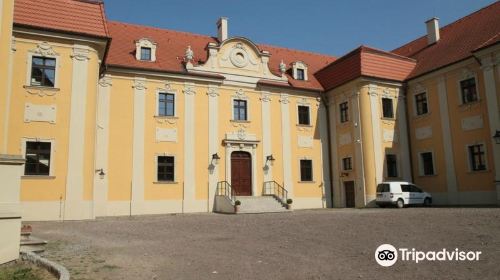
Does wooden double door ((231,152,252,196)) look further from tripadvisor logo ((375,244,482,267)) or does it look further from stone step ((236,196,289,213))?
tripadvisor logo ((375,244,482,267))

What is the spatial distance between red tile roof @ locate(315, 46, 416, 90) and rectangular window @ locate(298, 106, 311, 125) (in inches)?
80.0

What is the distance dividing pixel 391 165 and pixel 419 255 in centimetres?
1790

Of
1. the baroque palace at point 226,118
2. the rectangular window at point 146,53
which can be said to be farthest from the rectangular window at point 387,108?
the rectangular window at point 146,53

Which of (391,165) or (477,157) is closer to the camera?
(477,157)

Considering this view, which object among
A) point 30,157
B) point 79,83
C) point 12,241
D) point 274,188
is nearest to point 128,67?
point 79,83

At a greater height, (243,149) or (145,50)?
(145,50)

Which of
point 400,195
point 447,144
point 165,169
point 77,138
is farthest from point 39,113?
point 447,144

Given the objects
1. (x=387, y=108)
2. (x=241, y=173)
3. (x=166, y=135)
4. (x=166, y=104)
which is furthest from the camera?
(x=387, y=108)

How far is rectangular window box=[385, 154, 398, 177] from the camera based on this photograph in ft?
82.0

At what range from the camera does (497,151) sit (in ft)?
65.1

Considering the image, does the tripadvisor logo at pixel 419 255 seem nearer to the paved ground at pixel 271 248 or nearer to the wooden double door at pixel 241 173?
the paved ground at pixel 271 248

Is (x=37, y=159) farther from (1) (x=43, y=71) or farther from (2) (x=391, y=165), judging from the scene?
(2) (x=391, y=165)

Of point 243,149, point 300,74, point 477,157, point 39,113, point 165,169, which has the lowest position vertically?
point 165,169

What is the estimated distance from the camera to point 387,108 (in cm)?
2581
